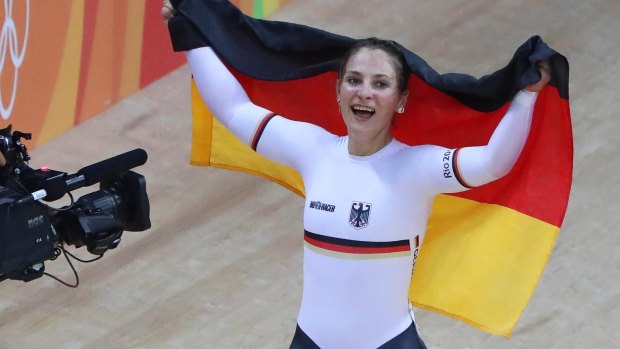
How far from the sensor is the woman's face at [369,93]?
4.60m

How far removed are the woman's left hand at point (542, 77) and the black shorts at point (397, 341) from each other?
99cm

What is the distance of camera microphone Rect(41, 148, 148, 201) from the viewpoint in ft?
15.6

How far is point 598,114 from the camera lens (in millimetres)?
8344

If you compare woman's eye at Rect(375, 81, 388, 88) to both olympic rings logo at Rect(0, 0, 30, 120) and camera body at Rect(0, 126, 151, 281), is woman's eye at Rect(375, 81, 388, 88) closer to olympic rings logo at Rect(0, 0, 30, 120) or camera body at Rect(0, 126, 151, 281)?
camera body at Rect(0, 126, 151, 281)

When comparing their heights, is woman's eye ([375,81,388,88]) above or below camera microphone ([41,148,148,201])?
above

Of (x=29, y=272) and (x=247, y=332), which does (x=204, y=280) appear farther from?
(x=29, y=272)

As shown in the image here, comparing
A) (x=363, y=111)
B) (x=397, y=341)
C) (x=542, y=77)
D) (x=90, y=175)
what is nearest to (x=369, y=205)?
(x=363, y=111)

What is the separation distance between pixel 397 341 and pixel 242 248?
9.45ft

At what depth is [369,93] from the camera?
458cm

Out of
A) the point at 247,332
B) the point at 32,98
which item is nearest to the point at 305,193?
the point at 247,332

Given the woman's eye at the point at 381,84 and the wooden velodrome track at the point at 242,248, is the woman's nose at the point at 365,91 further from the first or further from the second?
the wooden velodrome track at the point at 242,248

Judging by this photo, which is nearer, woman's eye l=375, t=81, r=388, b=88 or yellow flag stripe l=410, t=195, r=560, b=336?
woman's eye l=375, t=81, r=388, b=88

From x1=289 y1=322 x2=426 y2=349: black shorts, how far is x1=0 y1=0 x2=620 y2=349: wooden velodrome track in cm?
194

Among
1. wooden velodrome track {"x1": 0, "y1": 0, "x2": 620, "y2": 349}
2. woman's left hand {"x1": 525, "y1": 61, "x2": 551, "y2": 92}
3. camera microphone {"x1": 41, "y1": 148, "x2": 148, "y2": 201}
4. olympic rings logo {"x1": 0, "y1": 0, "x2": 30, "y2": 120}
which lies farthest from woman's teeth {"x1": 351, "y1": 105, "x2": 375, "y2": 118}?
Answer: olympic rings logo {"x1": 0, "y1": 0, "x2": 30, "y2": 120}
